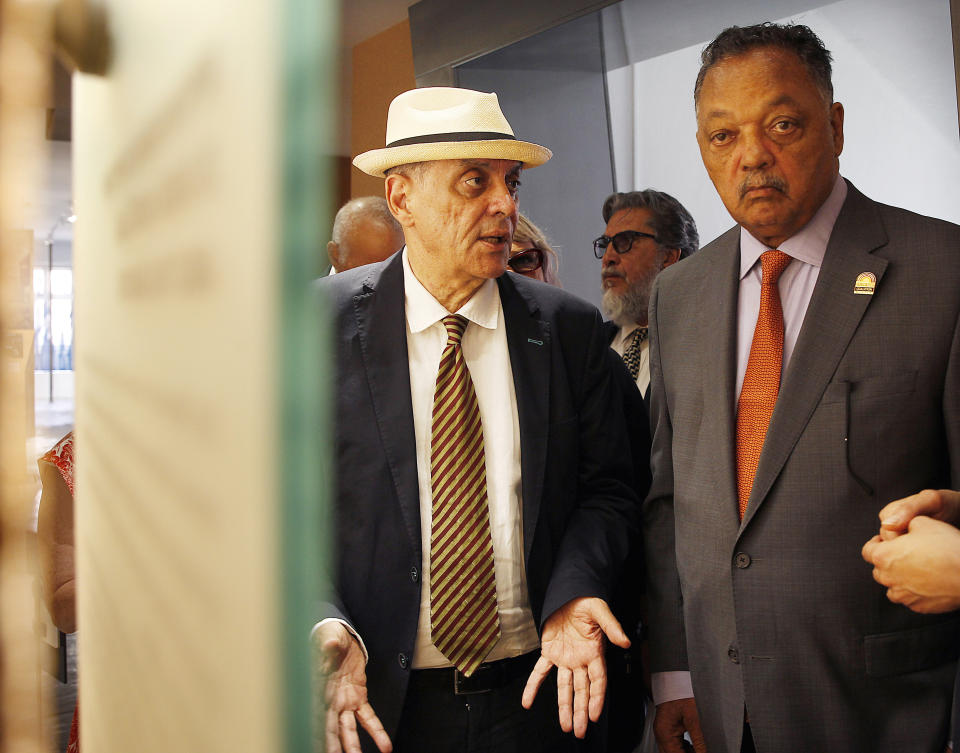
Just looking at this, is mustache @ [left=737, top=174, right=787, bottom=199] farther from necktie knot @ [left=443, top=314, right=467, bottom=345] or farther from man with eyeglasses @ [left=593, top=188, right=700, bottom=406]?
man with eyeglasses @ [left=593, top=188, right=700, bottom=406]

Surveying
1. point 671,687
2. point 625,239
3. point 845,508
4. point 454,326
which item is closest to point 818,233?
point 845,508

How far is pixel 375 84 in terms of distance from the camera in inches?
185

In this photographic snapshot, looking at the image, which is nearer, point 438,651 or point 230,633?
point 230,633

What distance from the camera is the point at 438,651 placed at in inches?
73.0

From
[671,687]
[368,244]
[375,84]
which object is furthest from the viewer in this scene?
[375,84]

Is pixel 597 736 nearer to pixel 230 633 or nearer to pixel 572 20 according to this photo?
pixel 230 633

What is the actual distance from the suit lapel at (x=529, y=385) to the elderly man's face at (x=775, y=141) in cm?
53

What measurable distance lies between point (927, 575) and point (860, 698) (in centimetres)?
38

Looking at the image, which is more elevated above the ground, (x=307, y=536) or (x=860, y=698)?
(x=307, y=536)

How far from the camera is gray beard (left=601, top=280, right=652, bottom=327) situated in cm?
318

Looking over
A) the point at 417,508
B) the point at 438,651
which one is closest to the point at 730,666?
the point at 438,651

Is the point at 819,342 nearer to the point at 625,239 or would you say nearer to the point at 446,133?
the point at 446,133

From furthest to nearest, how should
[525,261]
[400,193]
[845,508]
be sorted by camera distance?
[525,261], [400,193], [845,508]

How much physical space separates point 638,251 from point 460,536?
1.74 m
